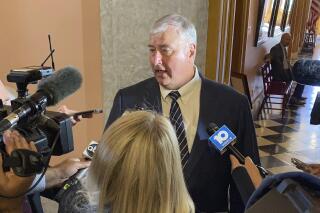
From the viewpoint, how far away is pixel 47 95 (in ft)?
3.41

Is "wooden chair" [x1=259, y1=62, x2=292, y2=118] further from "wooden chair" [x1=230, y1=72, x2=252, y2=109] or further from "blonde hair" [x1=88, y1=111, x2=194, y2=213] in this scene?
"blonde hair" [x1=88, y1=111, x2=194, y2=213]

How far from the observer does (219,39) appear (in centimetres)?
205

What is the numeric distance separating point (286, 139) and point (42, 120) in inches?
162

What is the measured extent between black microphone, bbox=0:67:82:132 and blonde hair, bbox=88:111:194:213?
8.4 inches

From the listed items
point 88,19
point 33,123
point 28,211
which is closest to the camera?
point 33,123

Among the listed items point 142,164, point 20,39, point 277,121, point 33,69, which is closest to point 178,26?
point 33,69

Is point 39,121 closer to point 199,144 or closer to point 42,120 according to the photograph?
point 42,120

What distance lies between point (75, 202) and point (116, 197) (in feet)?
0.63

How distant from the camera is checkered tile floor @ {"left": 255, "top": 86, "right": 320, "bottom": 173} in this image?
3898 mm

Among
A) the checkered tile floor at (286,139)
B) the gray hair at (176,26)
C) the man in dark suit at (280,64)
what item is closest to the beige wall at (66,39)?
the gray hair at (176,26)

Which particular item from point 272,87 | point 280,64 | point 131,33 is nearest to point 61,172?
point 131,33

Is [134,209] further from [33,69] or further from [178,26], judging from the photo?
[178,26]

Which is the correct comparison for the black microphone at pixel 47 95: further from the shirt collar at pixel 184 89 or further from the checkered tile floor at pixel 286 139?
the checkered tile floor at pixel 286 139

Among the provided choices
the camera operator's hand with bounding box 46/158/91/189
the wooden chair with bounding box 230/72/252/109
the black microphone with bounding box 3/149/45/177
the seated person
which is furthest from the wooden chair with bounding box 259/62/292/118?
the black microphone with bounding box 3/149/45/177
